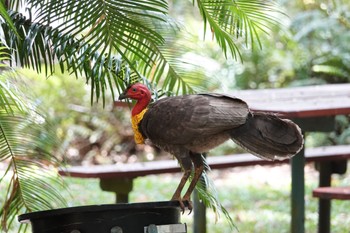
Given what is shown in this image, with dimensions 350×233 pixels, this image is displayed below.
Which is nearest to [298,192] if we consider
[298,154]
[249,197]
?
[298,154]

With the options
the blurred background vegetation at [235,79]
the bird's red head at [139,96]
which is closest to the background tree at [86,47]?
the bird's red head at [139,96]

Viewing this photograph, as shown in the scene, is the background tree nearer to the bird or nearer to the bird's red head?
the bird's red head

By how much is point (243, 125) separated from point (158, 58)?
156 centimetres

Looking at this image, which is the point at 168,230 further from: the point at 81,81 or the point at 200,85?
the point at 81,81

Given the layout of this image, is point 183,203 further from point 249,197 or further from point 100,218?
point 249,197

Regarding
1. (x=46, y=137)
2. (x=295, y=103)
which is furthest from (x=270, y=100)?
(x=46, y=137)

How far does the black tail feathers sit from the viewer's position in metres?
3.72

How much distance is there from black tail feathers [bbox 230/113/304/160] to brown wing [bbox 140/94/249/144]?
57 millimetres

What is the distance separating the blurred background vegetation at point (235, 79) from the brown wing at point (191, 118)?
710 centimetres

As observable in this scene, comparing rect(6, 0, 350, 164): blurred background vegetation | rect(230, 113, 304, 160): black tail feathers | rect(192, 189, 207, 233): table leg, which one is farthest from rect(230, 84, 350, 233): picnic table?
rect(6, 0, 350, 164): blurred background vegetation

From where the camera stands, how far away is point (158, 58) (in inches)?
205

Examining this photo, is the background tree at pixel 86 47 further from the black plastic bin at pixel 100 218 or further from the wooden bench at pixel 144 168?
the wooden bench at pixel 144 168

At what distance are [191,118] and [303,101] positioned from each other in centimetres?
292

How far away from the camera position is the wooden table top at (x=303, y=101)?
573 cm
